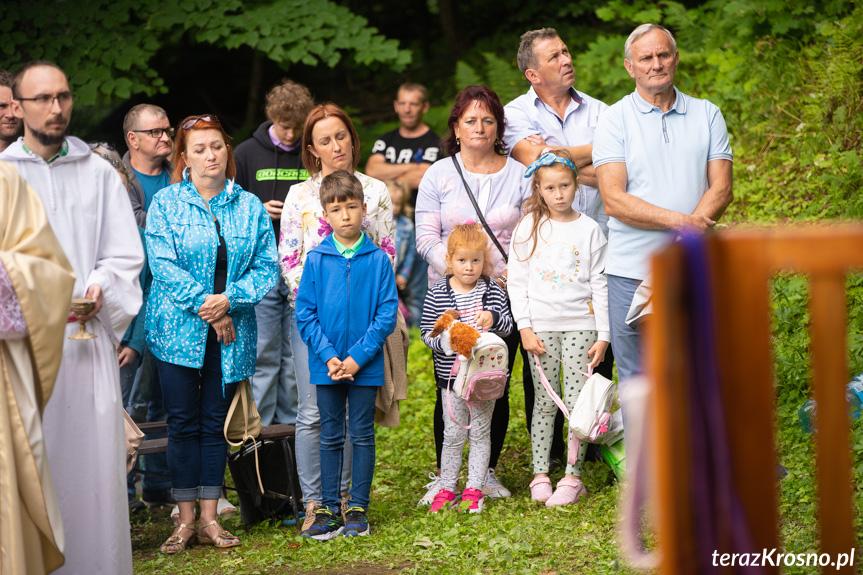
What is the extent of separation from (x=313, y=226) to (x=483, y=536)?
6.50 feet

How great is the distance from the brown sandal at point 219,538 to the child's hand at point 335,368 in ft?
3.50

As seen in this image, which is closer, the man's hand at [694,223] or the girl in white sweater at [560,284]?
the man's hand at [694,223]

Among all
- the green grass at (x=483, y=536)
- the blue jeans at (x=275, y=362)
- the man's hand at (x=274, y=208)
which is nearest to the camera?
the green grass at (x=483, y=536)

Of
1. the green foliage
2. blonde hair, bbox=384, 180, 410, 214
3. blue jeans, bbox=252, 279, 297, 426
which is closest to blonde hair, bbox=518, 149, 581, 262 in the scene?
blue jeans, bbox=252, 279, 297, 426

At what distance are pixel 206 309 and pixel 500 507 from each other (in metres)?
1.98

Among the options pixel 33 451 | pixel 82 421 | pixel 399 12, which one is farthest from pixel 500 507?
pixel 399 12

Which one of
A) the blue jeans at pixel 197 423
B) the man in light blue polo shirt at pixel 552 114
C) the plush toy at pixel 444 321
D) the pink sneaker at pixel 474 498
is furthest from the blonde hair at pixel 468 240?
the blue jeans at pixel 197 423

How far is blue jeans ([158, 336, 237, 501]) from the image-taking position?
4.92 metres

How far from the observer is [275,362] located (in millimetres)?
6680

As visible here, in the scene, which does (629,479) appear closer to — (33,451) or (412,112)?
(33,451)

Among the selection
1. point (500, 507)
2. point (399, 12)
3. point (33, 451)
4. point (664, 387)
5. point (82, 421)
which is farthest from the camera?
point (399, 12)

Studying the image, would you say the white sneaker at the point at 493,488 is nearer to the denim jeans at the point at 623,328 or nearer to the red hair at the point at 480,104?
the denim jeans at the point at 623,328

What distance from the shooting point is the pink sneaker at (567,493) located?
518cm

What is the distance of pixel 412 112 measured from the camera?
7.91m
